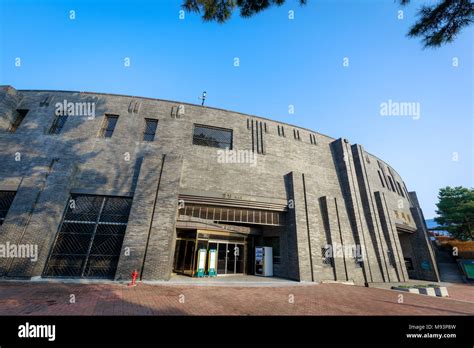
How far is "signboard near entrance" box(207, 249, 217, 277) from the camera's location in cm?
1369

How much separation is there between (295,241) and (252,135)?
9.34 meters

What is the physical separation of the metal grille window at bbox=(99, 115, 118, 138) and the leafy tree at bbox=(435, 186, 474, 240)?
42.3 m

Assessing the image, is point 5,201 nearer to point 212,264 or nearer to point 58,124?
point 58,124

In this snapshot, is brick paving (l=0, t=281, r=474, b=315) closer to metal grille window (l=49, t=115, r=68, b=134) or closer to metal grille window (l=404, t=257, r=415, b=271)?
metal grille window (l=49, t=115, r=68, b=134)

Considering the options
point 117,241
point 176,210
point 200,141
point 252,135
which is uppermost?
point 252,135

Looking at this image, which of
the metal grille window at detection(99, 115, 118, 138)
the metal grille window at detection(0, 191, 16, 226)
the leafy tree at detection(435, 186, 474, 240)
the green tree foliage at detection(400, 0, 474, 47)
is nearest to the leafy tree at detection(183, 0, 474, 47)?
the green tree foliage at detection(400, 0, 474, 47)

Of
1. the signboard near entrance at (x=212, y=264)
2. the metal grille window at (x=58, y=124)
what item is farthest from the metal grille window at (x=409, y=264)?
the metal grille window at (x=58, y=124)

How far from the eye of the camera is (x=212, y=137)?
1619 cm

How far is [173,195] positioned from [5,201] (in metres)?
9.69

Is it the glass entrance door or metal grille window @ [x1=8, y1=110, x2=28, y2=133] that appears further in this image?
the glass entrance door

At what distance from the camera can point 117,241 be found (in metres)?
11.2

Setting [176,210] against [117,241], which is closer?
[117,241]
